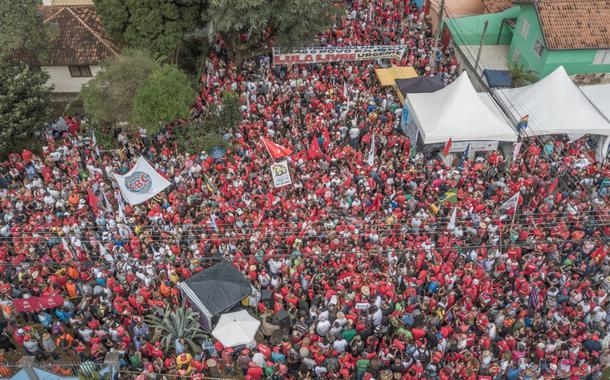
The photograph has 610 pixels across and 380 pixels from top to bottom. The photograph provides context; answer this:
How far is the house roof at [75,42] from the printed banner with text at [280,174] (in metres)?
11.3

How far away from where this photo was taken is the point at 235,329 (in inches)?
599

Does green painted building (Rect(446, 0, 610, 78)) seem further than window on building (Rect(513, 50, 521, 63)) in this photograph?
No

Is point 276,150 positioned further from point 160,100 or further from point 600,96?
point 600,96

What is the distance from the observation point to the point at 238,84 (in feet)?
85.0

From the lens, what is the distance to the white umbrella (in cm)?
1511

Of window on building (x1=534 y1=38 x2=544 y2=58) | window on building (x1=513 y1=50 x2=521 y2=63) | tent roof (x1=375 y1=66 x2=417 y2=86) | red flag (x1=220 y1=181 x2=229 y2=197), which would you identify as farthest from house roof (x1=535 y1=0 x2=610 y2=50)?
red flag (x1=220 y1=181 x2=229 y2=197)

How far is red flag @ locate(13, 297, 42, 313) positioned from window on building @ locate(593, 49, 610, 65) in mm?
26236

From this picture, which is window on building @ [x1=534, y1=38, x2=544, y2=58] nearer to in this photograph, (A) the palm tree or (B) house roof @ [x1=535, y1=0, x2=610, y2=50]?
(B) house roof @ [x1=535, y1=0, x2=610, y2=50]

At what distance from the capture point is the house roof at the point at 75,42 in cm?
2558

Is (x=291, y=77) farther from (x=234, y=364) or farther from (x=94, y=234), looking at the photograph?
(x=234, y=364)

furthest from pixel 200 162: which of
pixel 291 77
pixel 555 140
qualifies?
pixel 555 140

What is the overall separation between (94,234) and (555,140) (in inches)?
723

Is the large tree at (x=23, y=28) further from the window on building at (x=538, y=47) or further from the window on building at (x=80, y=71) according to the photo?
the window on building at (x=538, y=47)

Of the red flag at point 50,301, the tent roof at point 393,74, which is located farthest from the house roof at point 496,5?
the red flag at point 50,301
